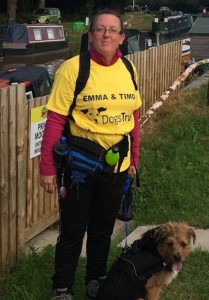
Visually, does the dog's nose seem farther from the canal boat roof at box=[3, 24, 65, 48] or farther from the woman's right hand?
the canal boat roof at box=[3, 24, 65, 48]

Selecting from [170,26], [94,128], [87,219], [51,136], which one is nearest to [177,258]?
[87,219]

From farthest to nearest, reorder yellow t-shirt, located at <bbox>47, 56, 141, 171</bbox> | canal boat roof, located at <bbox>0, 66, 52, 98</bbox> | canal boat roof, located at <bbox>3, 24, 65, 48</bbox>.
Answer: canal boat roof, located at <bbox>3, 24, 65, 48</bbox> → canal boat roof, located at <bbox>0, 66, 52, 98</bbox> → yellow t-shirt, located at <bbox>47, 56, 141, 171</bbox>

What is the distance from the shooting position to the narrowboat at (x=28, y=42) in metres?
28.8

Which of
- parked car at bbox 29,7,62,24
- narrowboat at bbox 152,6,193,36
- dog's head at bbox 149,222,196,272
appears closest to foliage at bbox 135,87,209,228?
dog's head at bbox 149,222,196,272

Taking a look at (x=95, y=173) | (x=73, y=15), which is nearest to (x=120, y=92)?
(x=95, y=173)

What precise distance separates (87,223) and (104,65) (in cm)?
106

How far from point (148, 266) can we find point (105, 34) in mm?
1479

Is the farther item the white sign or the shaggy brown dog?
the white sign

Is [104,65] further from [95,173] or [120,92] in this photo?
[95,173]

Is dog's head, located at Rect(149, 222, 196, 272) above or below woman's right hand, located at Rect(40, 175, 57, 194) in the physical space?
below

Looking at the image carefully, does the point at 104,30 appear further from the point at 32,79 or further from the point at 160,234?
the point at 32,79

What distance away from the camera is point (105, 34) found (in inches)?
125

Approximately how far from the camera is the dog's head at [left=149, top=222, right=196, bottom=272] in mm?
3475

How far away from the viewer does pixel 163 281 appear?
348cm
